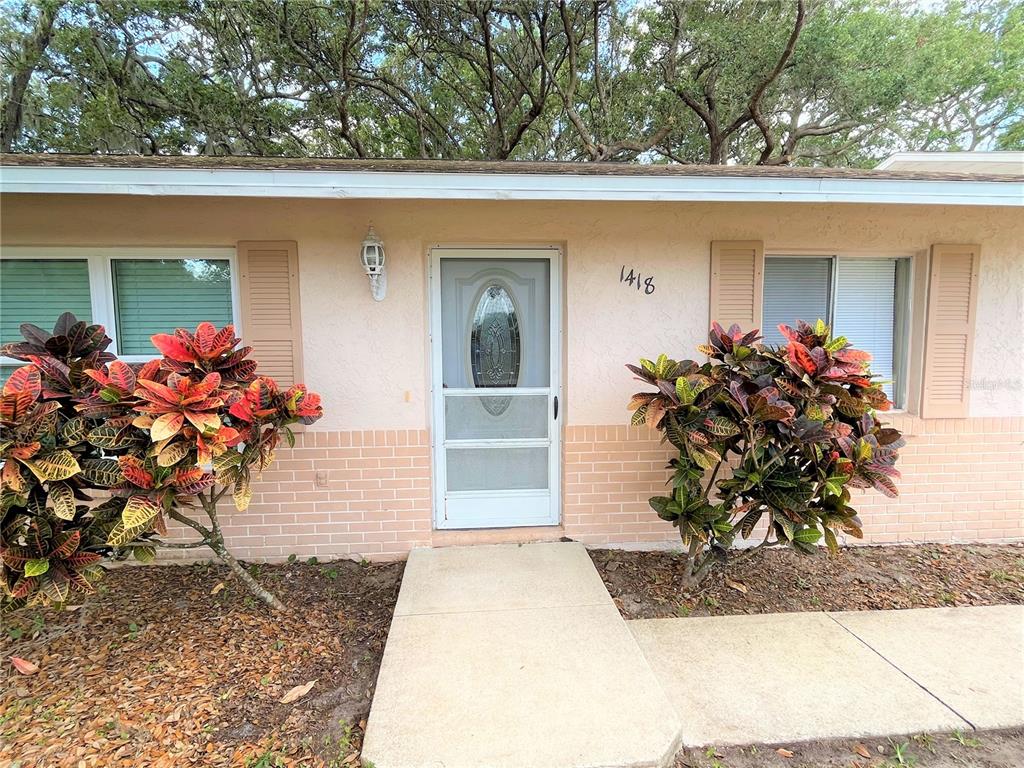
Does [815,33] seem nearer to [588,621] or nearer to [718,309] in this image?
[718,309]

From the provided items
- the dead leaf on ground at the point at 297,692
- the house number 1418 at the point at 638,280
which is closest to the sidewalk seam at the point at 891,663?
the house number 1418 at the point at 638,280

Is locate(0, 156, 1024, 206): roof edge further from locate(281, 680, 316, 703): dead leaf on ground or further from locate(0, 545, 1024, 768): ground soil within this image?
locate(281, 680, 316, 703): dead leaf on ground

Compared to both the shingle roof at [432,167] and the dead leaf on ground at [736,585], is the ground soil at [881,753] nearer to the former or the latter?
the dead leaf on ground at [736,585]

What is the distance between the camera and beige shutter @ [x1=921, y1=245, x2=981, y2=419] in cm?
372

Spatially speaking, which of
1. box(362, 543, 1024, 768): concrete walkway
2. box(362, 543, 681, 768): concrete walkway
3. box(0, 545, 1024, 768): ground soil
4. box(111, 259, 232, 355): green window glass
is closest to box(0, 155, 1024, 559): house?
box(111, 259, 232, 355): green window glass

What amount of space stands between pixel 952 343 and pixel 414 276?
4333mm

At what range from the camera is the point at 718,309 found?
3.62m

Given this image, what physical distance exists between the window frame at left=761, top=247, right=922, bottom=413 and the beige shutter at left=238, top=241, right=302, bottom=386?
3554 millimetres

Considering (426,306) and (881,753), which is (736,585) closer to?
(881,753)

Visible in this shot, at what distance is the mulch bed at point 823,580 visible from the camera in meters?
3.08

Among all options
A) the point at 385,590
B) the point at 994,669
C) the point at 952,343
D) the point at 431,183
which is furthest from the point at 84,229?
the point at 952,343

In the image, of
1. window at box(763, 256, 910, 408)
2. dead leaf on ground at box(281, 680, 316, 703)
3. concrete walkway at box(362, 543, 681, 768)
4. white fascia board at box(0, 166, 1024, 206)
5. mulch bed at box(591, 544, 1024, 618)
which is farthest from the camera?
window at box(763, 256, 910, 408)

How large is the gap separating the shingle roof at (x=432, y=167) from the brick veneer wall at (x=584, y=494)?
1.81 m

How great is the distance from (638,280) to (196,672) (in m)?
3.64
